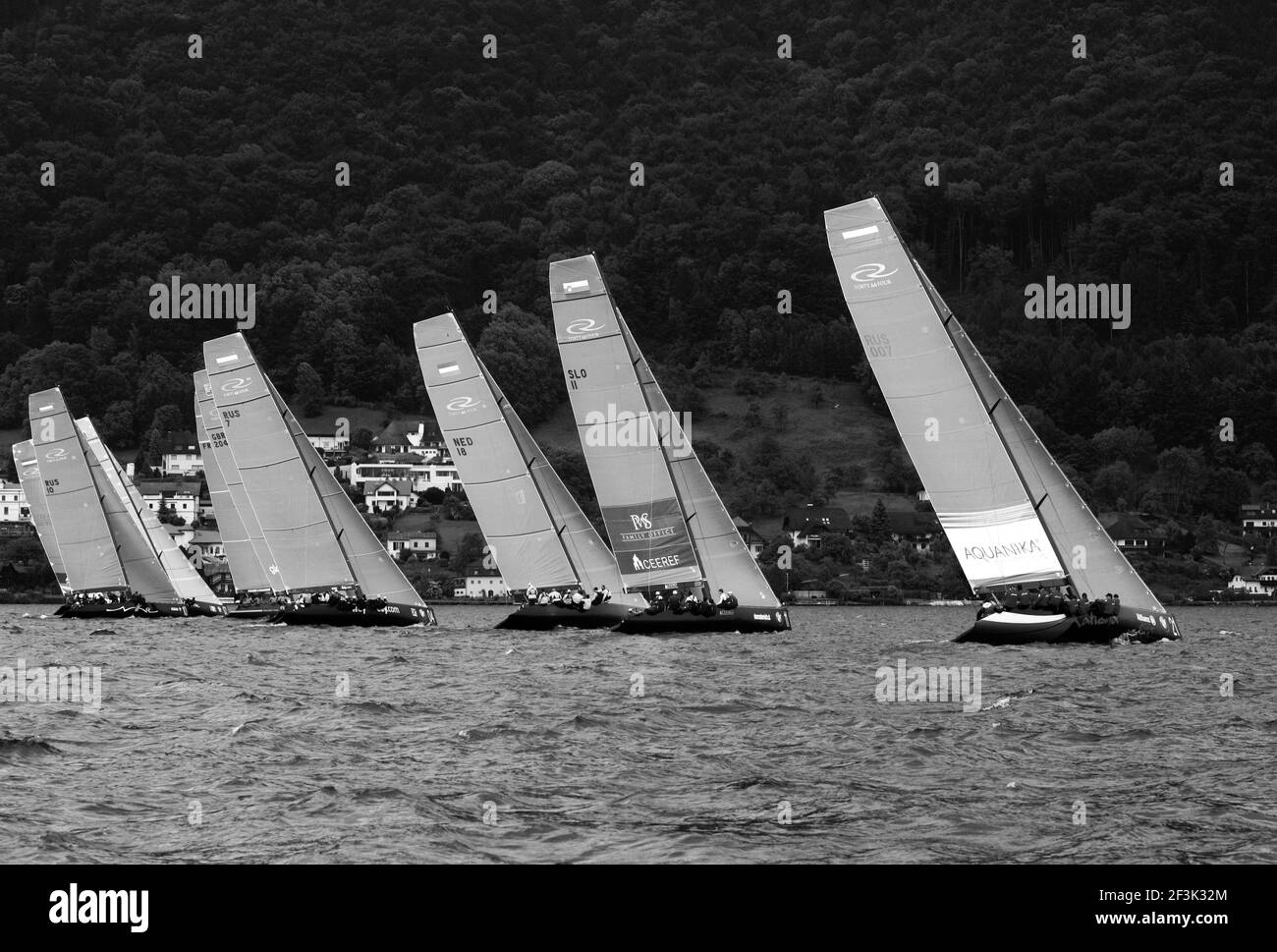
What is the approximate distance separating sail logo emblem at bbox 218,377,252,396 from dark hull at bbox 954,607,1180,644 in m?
24.5

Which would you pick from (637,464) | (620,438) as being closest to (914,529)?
(620,438)

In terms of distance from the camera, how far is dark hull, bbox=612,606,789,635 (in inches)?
1662

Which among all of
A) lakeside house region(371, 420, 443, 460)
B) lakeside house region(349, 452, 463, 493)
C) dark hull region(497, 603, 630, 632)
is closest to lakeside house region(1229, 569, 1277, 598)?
lakeside house region(349, 452, 463, 493)

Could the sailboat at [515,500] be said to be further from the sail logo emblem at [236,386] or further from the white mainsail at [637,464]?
the sail logo emblem at [236,386]

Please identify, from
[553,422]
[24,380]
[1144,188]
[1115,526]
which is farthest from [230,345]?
[1144,188]

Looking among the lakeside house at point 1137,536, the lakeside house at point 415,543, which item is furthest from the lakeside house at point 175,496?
the lakeside house at point 1137,536

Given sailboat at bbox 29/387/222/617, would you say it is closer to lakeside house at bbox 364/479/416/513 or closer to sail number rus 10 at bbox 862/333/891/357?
sail number rus 10 at bbox 862/333/891/357

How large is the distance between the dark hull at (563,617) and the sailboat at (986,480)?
11011 millimetres

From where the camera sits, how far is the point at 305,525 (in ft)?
173

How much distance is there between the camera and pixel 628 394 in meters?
45.3

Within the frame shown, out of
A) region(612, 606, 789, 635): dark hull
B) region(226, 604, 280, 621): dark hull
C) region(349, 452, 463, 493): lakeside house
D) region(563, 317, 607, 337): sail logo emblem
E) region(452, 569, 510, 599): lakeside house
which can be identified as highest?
region(563, 317, 607, 337): sail logo emblem

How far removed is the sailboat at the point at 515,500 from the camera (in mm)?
49219

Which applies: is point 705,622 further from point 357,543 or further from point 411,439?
point 411,439
